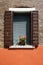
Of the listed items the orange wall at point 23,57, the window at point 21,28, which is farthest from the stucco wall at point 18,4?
the orange wall at point 23,57

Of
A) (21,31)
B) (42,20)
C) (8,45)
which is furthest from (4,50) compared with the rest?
(42,20)

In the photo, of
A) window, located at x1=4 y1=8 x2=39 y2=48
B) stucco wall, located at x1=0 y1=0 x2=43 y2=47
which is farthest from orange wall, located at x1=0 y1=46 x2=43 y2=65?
stucco wall, located at x1=0 y1=0 x2=43 y2=47

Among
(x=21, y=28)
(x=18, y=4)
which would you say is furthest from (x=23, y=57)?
(x=18, y=4)

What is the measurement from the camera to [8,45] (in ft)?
39.7

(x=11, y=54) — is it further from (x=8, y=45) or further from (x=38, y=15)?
(x=38, y=15)

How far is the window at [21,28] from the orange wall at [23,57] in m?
0.21

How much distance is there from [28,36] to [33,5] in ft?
4.46

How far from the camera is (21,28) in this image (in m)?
12.4

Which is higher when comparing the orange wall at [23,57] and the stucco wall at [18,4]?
the stucco wall at [18,4]

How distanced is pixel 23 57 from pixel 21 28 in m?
1.28

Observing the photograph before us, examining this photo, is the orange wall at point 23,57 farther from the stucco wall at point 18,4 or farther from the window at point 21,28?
the stucco wall at point 18,4

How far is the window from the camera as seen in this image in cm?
1214

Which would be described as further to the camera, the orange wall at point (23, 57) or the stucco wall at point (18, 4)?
the stucco wall at point (18, 4)

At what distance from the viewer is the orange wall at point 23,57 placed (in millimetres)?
12102
